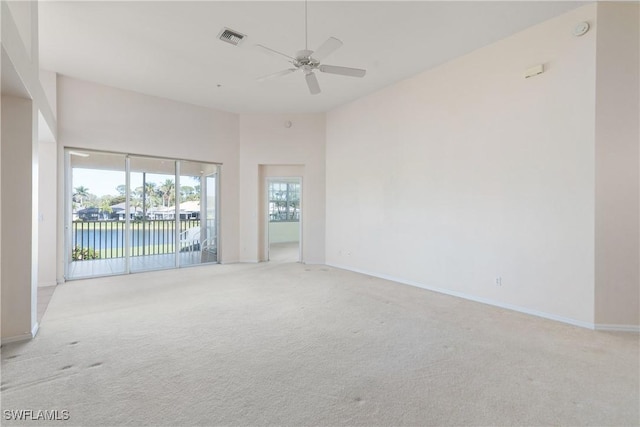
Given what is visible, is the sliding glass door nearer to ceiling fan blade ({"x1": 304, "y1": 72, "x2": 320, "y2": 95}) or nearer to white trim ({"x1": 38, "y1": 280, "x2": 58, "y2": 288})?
white trim ({"x1": 38, "y1": 280, "x2": 58, "y2": 288})

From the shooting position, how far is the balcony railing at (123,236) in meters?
5.87

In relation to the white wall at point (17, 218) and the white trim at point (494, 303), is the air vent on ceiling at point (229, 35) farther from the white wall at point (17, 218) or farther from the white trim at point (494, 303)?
the white trim at point (494, 303)

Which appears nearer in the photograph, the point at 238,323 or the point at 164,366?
the point at 164,366

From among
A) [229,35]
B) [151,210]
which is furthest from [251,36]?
[151,210]

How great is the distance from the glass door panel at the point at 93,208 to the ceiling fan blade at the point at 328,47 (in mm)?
4909

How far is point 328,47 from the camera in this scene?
2.89 meters

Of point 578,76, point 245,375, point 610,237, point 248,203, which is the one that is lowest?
point 245,375

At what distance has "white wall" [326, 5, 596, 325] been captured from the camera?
343 centimetres

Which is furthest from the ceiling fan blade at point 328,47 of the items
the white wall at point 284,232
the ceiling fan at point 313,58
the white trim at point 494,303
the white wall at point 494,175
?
the white wall at point 284,232

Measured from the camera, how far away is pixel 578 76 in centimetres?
339

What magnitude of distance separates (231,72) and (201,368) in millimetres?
4434

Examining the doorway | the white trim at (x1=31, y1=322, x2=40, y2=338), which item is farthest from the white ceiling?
the white trim at (x1=31, y1=322, x2=40, y2=338)

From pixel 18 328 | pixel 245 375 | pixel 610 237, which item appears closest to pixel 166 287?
pixel 18 328

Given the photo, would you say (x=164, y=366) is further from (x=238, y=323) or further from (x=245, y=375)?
(x=238, y=323)
